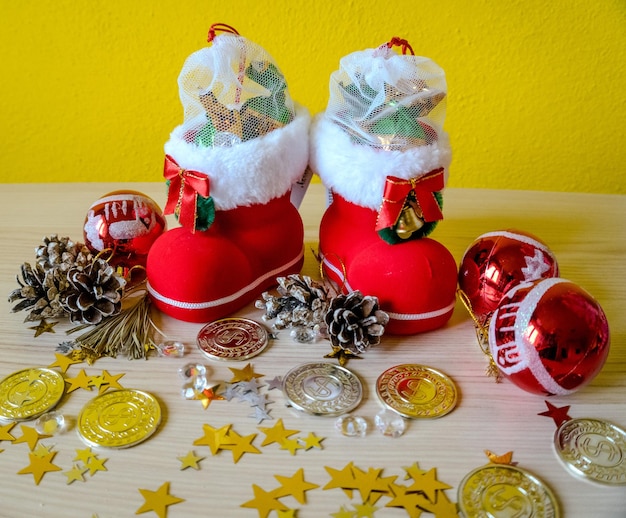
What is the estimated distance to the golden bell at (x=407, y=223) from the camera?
56 cm

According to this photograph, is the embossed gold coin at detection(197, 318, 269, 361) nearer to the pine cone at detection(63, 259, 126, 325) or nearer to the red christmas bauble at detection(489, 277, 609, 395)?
the pine cone at detection(63, 259, 126, 325)

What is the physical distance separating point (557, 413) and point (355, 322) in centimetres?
19

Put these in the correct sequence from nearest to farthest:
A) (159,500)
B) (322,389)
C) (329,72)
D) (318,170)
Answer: (159,500) → (322,389) → (318,170) → (329,72)

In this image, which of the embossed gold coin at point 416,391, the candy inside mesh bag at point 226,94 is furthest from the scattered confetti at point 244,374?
the candy inside mesh bag at point 226,94

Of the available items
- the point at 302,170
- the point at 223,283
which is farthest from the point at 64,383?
the point at 302,170

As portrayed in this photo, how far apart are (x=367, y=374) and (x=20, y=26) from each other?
35.1 inches

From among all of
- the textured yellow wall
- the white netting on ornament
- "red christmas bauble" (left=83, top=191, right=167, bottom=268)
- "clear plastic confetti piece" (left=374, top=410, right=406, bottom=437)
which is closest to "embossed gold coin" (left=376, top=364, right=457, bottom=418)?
"clear plastic confetti piece" (left=374, top=410, right=406, bottom=437)

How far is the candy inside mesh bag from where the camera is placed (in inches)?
21.4

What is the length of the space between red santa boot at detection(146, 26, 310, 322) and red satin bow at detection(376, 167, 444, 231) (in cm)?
11

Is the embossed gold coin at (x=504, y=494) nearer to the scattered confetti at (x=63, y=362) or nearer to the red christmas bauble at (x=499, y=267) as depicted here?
the red christmas bauble at (x=499, y=267)

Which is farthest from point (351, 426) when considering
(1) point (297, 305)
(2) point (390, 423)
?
(1) point (297, 305)

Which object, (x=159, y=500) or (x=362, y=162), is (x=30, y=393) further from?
(x=362, y=162)

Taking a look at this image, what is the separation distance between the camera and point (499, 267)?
56 cm

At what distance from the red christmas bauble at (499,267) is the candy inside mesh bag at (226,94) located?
25 centimetres
